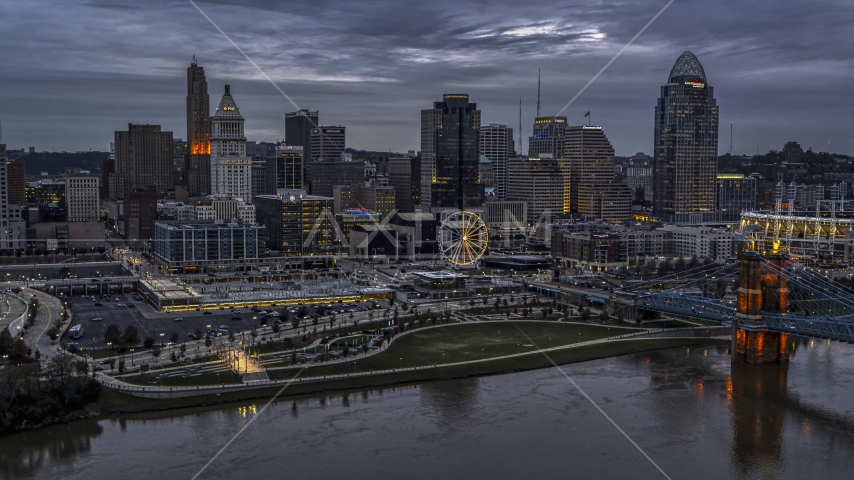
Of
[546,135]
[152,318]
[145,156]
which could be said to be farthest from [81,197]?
[546,135]

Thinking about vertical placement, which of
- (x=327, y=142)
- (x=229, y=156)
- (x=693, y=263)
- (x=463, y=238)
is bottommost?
(x=693, y=263)

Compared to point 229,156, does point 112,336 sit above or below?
below

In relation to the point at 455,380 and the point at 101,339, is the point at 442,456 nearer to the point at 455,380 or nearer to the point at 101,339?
the point at 455,380

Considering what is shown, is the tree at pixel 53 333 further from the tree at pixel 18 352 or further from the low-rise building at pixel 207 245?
the low-rise building at pixel 207 245

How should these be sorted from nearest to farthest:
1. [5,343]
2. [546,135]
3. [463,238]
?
[5,343] < [463,238] < [546,135]

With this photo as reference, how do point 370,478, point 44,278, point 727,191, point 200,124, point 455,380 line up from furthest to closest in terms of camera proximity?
point 200,124, point 727,191, point 44,278, point 455,380, point 370,478

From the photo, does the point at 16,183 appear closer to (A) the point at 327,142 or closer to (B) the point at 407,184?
(B) the point at 407,184

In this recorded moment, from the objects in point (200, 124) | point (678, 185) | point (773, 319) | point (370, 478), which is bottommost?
point (370, 478)

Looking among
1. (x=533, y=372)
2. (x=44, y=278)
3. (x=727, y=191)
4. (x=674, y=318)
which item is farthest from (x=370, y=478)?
(x=727, y=191)
